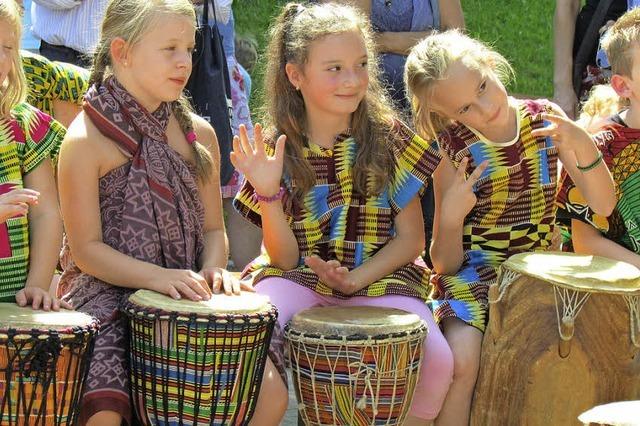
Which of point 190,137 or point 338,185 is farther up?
point 190,137

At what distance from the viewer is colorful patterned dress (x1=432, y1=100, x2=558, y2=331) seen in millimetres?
4211

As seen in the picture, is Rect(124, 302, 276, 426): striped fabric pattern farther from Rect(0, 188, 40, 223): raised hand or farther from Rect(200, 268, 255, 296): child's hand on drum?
Rect(0, 188, 40, 223): raised hand

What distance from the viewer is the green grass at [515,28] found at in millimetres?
10805

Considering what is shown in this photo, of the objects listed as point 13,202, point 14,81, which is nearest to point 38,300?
point 13,202

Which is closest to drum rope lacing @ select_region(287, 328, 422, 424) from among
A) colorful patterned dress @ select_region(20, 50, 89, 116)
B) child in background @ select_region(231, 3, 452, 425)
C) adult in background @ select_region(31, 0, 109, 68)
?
child in background @ select_region(231, 3, 452, 425)

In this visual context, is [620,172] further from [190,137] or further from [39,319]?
[39,319]

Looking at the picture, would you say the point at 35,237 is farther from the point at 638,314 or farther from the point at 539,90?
the point at 539,90

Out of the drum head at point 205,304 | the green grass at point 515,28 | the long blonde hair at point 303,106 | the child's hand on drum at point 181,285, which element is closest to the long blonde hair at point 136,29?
the long blonde hair at point 303,106

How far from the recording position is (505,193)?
4.22m

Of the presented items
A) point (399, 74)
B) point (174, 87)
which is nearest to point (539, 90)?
point (399, 74)

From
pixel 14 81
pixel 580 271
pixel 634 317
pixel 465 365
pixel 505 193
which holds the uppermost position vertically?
pixel 14 81

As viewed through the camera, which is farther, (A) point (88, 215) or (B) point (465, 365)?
(B) point (465, 365)

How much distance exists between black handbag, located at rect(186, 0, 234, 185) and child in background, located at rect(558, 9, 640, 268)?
5.39 feet

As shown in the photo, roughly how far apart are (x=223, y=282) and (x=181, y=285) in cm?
19
